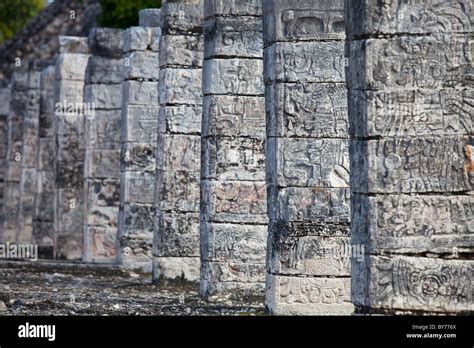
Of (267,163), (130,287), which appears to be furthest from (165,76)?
(267,163)

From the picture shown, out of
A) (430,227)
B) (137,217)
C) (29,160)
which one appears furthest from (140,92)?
(430,227)

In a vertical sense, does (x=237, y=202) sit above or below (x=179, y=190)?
below

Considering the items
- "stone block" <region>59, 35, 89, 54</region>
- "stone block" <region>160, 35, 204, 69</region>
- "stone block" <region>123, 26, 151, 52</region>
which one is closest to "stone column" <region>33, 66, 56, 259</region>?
"stone block" <region>59, 35, 89, 54</region>

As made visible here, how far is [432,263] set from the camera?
9.56 meters

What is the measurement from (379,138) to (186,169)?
774cm

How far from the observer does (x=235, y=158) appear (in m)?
15.1

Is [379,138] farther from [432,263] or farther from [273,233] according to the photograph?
[273,233]

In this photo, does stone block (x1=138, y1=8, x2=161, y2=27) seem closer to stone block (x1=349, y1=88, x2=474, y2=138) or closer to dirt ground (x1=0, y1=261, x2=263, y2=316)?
dirt ground (x1=0, y1=261, x2=263, y2=316)

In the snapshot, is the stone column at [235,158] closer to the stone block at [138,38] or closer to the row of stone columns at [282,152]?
A: the row of stone columns at [282,152]

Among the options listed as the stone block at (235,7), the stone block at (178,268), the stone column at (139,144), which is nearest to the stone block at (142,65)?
the stone column at (139,144)

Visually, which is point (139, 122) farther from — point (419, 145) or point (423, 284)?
point (423, 284)

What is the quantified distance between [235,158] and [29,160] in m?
12.9

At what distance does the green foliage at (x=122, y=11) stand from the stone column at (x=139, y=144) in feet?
27.0

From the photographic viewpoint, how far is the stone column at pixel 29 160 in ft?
89.3
